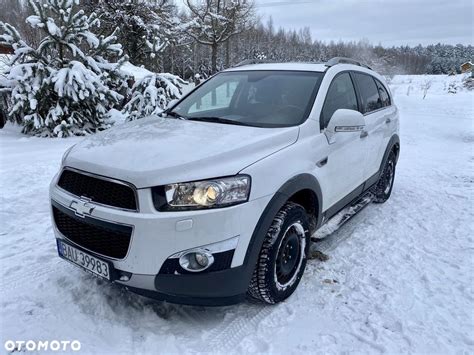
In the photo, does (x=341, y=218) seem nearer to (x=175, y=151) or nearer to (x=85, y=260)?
(x=175, y=151)

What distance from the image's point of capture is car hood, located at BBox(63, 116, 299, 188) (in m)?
2.36

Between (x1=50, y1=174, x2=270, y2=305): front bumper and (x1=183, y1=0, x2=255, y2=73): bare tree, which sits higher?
(x1=183, y1=0, x2=255, y2=73): bare tree

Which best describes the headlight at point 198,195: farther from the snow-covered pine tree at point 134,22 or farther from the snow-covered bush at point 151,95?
the snow-covered pine tree at point 134,22

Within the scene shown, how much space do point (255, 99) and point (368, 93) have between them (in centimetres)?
166

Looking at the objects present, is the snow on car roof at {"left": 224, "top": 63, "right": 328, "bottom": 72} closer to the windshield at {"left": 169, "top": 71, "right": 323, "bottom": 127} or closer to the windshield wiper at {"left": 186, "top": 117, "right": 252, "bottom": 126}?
→ the windshield at {"left": 169, "top": 71, "right": 323, "bottom": 127}

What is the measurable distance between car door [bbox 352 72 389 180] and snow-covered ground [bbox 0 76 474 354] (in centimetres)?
73

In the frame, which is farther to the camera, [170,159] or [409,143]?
[409,143]

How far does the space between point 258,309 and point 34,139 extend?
7.84m

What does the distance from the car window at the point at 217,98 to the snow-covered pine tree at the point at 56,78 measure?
19.0ft

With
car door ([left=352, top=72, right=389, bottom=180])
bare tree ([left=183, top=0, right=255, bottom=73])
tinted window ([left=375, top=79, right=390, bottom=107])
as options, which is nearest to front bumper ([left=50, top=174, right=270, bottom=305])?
car door ([left=352, top=72, right=389, bottom=180])

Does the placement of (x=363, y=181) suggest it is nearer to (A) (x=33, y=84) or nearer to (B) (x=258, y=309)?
(B) (x=258, y=309)

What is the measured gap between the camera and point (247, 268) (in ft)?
8.18

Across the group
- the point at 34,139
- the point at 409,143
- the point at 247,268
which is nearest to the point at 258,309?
the point at 247,268

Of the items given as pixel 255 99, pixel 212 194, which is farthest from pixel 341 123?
pixel 212 194
